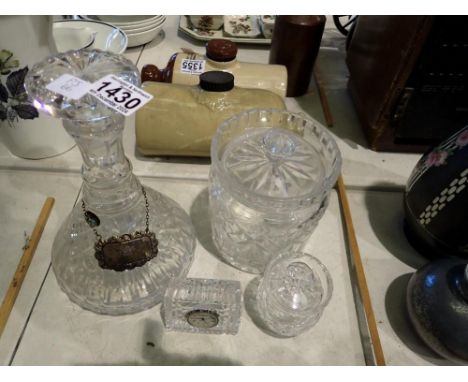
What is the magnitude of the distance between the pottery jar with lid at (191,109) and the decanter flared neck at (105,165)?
0.18 m

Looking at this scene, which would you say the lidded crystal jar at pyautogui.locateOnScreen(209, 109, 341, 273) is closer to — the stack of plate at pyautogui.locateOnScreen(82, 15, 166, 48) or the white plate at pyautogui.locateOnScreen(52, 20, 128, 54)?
the white plate at pyautogui.locateOnScreen(52, 20, 128, 54)

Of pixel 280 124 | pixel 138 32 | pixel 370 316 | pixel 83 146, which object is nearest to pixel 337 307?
pixel 370 316

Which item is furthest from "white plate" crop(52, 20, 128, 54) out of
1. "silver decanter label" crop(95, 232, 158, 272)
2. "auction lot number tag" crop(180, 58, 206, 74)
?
"silver decanter label" crop(95, 232, 158, 272)

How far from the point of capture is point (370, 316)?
467 mm

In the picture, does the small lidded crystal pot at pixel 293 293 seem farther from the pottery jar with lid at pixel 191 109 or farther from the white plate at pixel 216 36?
the white plate at pixel 216 36

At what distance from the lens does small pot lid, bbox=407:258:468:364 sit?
1.29 ft

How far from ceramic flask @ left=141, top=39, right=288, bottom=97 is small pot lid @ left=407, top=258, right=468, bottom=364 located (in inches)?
15.3

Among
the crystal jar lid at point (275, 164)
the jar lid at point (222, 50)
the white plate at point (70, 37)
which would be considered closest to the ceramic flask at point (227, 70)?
the jar lid at point (222, 50)

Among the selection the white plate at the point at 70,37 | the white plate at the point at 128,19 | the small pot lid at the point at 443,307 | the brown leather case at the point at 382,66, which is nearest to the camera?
the small pot lid at the point at 443,307

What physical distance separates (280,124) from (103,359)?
366 mm

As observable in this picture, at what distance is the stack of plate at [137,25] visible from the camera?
2.69 feet

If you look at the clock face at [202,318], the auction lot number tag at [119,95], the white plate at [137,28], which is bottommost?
the clock face at [202,318]

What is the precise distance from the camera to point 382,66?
0.61 meters

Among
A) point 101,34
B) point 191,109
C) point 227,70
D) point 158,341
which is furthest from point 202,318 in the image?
point 101,34
